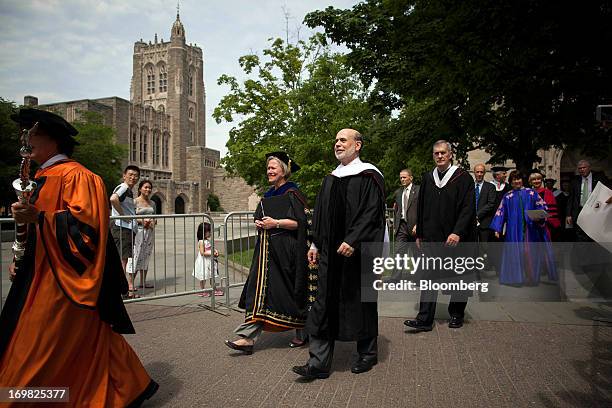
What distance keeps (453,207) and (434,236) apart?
0.40 m

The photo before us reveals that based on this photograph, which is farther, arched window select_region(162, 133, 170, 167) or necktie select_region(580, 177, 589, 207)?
arched window select_region(162, 133, 170, 167)

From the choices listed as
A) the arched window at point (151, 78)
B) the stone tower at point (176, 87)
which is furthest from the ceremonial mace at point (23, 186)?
the arched window at point (151, 78)

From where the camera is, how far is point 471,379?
3641mm

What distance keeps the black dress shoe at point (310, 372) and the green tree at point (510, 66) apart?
542cm

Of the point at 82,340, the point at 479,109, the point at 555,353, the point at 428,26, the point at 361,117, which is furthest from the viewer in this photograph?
the point at 361,117

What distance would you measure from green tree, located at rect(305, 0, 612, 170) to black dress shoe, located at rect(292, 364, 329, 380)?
17.8ft

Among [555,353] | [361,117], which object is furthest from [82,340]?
[361,117]

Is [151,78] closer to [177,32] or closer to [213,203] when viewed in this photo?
[177,32]

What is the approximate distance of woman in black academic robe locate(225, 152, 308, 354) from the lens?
431 centimetres

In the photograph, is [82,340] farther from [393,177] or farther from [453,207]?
[393,177]

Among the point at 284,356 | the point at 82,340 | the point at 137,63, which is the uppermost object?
the point at 137,63

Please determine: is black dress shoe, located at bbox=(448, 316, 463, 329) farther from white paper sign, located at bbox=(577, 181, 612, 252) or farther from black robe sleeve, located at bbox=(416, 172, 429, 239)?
white paper sign, located at bbox=(577, 181, 612, 252)

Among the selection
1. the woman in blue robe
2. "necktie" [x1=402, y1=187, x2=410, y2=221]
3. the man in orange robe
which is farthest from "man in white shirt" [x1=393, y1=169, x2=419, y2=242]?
the man in orange robe

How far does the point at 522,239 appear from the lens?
7.50 metres
